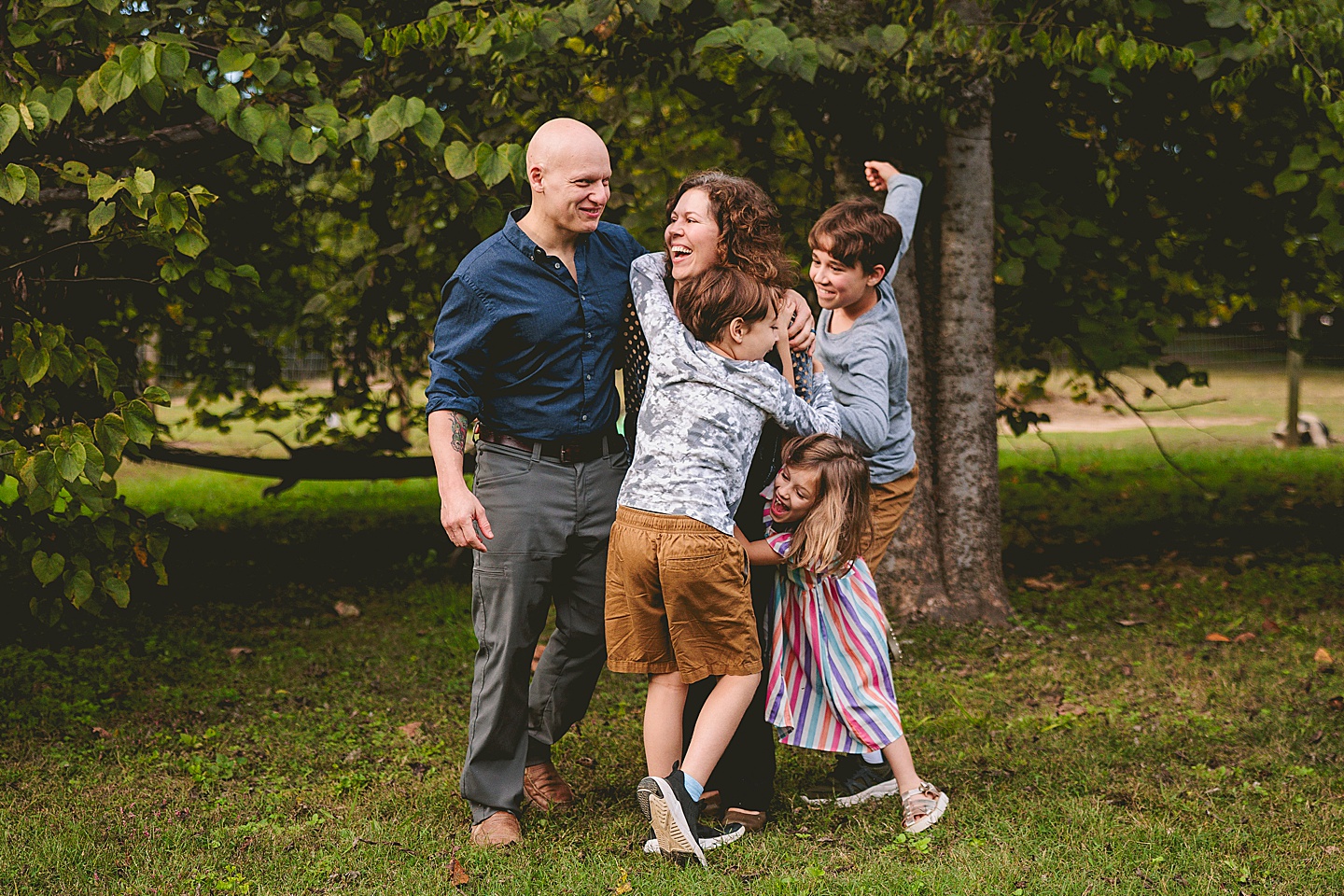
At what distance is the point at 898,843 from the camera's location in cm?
325

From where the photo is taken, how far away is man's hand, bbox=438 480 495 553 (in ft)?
9.87

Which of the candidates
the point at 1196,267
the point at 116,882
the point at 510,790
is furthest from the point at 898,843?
the point at 1196,267

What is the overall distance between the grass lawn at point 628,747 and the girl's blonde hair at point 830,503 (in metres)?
0.80

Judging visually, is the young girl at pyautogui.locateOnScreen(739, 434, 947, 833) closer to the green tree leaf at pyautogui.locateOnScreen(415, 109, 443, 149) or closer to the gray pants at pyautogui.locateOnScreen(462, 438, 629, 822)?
the gray pants at pyautogui.locateOnScreen(462, 438, 629, 822)

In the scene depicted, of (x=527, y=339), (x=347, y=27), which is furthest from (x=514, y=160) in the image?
(x=527, y=339)

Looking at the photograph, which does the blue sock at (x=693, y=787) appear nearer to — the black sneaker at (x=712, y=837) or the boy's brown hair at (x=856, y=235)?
the black sneaker at (x=712, y=837)

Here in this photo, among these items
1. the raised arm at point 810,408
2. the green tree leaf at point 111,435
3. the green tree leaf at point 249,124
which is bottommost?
the green tree leaf at point 111,435

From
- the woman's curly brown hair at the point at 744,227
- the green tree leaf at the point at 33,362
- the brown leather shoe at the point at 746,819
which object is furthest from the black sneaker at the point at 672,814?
the green tree leaf at the point at 33,362

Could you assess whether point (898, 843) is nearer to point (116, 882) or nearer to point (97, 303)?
point (116, 882)

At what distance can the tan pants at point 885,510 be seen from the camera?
3670 mm

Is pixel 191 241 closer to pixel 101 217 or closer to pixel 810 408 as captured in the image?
pixel 101 217

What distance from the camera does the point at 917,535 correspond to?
5.58m

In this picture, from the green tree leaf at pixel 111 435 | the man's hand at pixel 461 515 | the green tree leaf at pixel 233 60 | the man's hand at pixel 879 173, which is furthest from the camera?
the man's hand at pixel 879 173

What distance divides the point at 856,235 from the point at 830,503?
803mm
